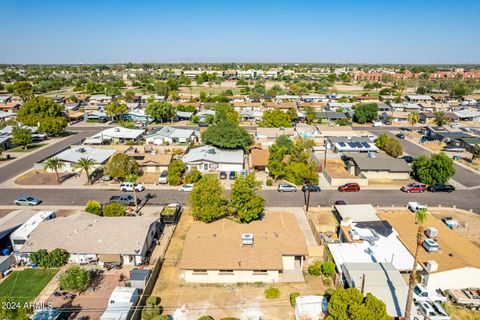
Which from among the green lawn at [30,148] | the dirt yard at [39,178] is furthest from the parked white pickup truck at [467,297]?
the green lawn at [30,148]

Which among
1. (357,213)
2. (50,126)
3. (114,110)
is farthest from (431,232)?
(114,110)

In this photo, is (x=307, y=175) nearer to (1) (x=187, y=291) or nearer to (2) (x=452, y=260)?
(2) (x=452, y=260)

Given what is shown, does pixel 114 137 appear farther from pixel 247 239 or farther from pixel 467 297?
pixel 467 297

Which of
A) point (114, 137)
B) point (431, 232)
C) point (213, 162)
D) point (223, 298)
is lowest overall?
point (223, 298)

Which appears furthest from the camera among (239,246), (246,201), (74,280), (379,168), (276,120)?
(276,120)

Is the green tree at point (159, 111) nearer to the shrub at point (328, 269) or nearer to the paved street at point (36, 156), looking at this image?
the paved street at point (36, 156)

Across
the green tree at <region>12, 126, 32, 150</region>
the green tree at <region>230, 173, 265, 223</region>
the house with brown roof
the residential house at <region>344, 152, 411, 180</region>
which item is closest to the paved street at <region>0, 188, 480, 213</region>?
the residential house at <region>344, 152, 411, 180</region>

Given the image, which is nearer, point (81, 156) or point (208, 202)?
point (208, 202)
